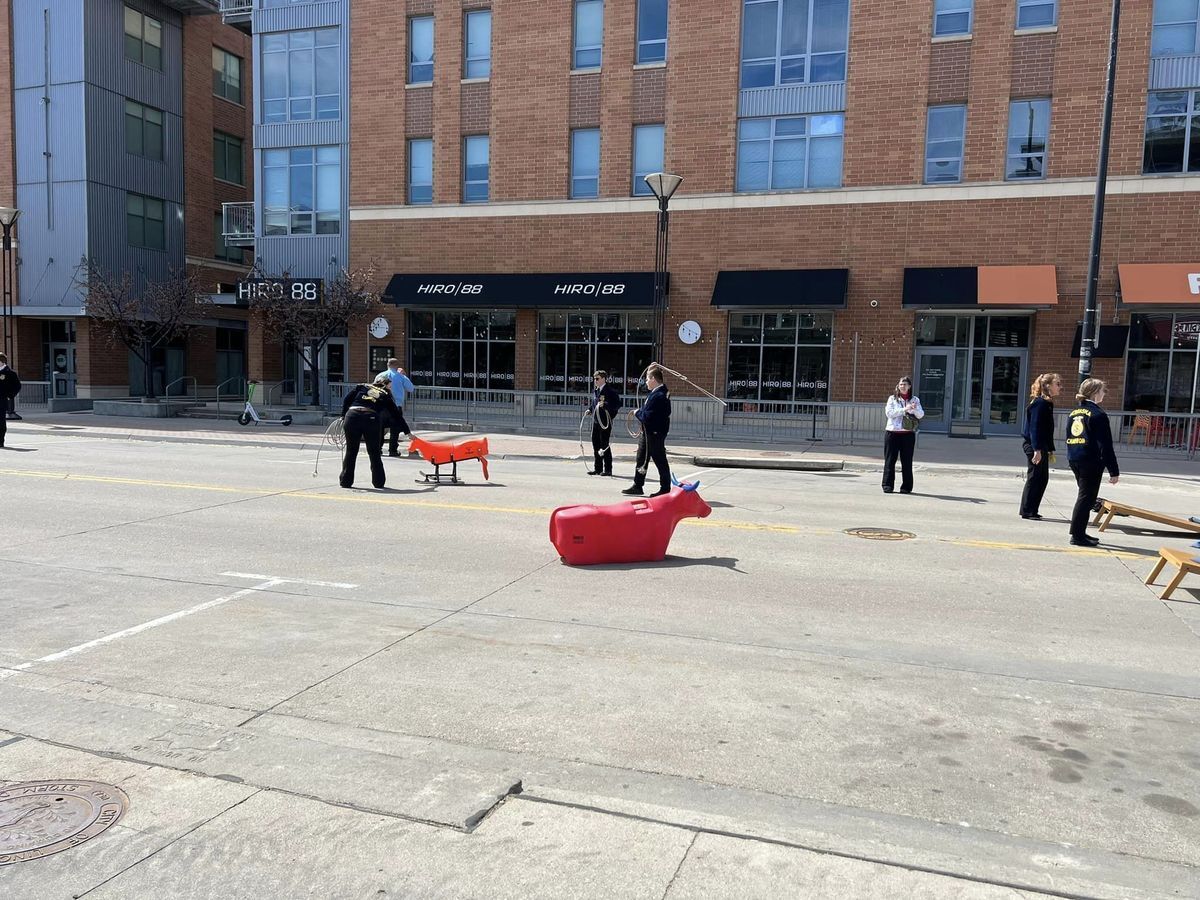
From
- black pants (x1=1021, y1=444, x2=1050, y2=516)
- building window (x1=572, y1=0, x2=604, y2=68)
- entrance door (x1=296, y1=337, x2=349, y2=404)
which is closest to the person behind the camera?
black pants (x1=1021, y1=444, x2=1050, y2=516)

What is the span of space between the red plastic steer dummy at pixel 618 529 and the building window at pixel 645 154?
19.8m

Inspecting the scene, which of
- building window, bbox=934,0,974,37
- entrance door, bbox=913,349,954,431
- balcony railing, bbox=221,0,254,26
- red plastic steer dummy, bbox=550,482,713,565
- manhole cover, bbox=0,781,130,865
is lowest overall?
manhole cover, bbox=0,781,130,865

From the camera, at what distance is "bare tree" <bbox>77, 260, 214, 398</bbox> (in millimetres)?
29562

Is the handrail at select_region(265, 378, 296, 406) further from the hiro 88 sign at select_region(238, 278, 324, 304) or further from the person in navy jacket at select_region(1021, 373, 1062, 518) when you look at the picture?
the person in navy jacket at select_region(1021, 373, 1062, 518)

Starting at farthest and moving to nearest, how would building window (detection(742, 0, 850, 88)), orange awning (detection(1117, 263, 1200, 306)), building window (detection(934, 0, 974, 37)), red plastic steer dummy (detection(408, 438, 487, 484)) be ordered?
building window (detection(742, 0, 850, 88)) → building window (detection(934, 0, 974, 37)) → orange awning (detection(1117, 263, 1200, 306)) → red plastic steer dummy (detection(408, 438, 487, 484))

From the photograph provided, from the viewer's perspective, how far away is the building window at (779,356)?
25.4 m

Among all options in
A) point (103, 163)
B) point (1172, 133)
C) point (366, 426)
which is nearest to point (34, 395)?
point (103, 163)

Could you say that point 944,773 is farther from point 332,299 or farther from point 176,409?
point 176,409

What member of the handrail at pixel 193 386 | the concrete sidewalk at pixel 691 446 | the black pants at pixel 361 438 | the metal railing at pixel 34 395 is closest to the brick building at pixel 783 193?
the concrete sidewalk at pixel 691 446

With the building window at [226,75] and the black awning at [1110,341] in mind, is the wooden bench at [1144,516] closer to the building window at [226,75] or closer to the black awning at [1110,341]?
→ the black awning at [1110,341]

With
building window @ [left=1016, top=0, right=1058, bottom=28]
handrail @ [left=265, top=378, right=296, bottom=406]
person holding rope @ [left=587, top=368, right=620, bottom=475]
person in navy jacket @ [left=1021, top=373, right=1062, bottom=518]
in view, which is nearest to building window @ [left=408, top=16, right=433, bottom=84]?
handrail @ [left=265, top=378, right=296, bottom=406]

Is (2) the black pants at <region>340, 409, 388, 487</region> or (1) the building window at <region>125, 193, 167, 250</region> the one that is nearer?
(2) the black pants at <region>340, 409, 388, 487</region>

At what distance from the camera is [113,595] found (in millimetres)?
6922

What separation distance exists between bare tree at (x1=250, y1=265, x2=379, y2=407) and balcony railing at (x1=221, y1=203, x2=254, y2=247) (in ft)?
14.7
